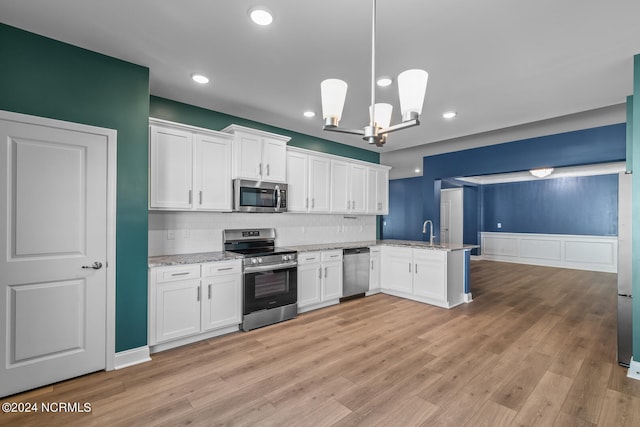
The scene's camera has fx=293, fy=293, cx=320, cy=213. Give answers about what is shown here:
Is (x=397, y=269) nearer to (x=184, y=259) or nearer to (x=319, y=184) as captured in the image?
(x=319, y=184)

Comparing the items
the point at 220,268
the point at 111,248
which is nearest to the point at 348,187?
the point at 220,268

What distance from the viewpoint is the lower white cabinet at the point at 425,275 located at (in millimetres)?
4477

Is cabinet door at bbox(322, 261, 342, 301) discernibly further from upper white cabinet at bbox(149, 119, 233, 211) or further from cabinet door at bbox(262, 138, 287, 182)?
upper white cabinet at bbox(149, 119, 233, 211)

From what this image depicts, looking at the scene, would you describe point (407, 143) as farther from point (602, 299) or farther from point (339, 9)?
point (602, 299)

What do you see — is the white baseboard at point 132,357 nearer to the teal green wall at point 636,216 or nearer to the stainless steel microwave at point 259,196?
the stainless steel microwave at point 259,196

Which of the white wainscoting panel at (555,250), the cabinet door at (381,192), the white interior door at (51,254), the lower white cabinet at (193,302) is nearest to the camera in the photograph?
the white interior door at (51,254)

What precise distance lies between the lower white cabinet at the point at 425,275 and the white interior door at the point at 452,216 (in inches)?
182

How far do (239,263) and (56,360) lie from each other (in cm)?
174

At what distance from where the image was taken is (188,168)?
11.1 feet

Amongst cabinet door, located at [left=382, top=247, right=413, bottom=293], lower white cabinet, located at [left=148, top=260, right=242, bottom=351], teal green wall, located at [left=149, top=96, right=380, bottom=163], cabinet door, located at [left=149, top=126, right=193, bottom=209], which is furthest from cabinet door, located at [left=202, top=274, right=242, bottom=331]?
A: cabinet door, located at [left=382, top=247, right=413, bottom=293]

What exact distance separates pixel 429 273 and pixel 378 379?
2500 millimetres

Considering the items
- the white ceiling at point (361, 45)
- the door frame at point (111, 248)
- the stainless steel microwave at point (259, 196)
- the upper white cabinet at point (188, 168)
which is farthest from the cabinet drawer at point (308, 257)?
the door frame at point (111, 248)

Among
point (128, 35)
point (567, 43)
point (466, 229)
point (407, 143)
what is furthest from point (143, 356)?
point (466, 229)

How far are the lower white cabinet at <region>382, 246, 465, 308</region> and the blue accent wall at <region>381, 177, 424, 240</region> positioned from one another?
408cm
